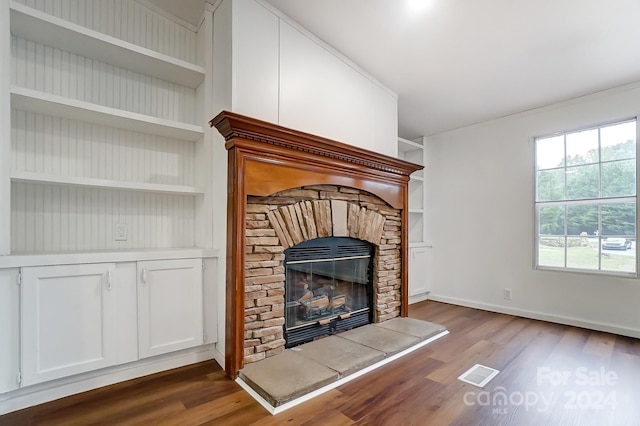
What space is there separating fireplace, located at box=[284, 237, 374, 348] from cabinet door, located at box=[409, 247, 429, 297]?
1.33 m

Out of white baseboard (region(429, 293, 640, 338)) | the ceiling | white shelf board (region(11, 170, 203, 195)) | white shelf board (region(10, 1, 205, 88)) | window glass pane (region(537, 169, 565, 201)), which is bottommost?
white baseboard (region(429, 293, 640, 338))

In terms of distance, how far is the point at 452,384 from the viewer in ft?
6.63

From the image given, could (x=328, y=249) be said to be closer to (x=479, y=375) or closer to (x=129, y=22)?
(x=479, y=375)

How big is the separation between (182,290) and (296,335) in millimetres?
958

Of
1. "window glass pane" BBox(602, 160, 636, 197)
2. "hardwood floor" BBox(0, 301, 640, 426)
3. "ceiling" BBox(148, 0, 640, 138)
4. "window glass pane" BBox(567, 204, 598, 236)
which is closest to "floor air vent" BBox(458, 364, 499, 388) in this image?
"hardwood floor" BBox(0, 301, 640, 426)

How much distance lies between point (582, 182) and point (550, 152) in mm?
486

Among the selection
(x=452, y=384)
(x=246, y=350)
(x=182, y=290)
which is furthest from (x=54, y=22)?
(x=452, y=384)

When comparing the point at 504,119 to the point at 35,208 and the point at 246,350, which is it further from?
the point at 35,208

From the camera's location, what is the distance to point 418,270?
4383mm

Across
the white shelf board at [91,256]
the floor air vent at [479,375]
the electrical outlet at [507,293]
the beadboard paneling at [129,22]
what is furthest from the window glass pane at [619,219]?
the beadboard paneling at [129,22]

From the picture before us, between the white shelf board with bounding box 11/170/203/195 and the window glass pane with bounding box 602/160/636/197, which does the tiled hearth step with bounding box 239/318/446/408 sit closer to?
the white shelf board with bounding box 11/170/203/195

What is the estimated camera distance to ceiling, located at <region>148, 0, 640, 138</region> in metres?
2.12

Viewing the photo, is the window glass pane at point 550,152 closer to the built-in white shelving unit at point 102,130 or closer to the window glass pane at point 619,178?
the window glass pane at point 619,178

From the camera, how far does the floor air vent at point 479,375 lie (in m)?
2.06
